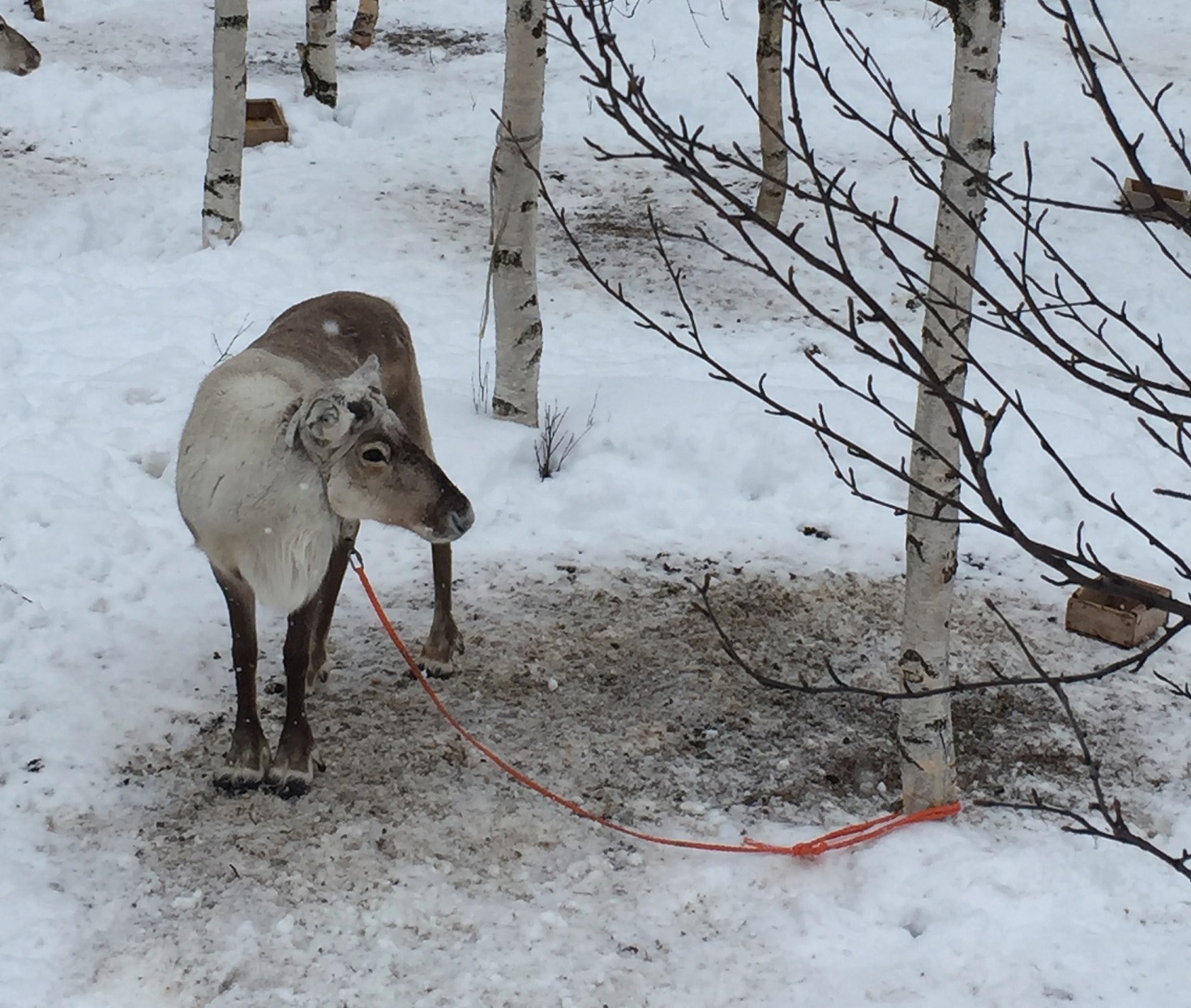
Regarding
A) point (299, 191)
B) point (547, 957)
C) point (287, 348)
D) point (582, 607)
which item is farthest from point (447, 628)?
point (299, 191)

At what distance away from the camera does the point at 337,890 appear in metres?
3.72

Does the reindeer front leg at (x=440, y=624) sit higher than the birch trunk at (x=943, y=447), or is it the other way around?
the birch trunk at (x=943, y=447)

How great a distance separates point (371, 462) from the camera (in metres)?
4.04

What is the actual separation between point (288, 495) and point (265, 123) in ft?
26.2

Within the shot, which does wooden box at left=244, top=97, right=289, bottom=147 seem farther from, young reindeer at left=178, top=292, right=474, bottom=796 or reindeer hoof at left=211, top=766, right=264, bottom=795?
reindeer hoof at left=211, top=766, right=264, bottom=795

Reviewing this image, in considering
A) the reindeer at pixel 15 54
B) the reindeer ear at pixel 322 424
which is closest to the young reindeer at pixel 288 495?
the reindeer ear at pixel 322 424

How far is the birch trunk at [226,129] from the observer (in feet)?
28.6

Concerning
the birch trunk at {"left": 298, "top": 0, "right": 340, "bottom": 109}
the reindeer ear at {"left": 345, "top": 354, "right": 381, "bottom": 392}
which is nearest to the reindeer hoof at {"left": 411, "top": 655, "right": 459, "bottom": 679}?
the reindeer ear at {"left": 345, "top": 354, "right": 381, "bottom": 392}

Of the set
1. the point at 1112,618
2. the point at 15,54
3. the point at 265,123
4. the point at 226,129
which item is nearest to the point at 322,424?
the point at 1112,618

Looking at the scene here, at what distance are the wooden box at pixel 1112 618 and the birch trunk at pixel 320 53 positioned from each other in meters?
9.09

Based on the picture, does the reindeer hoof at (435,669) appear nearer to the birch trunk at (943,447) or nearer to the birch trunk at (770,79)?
the birch trunk at (943,447)

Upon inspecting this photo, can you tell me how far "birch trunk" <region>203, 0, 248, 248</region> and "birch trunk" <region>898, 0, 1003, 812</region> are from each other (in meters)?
6.19

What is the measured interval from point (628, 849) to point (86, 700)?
1968mm

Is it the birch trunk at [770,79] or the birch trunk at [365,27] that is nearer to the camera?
the birch trunk at [770,79]
